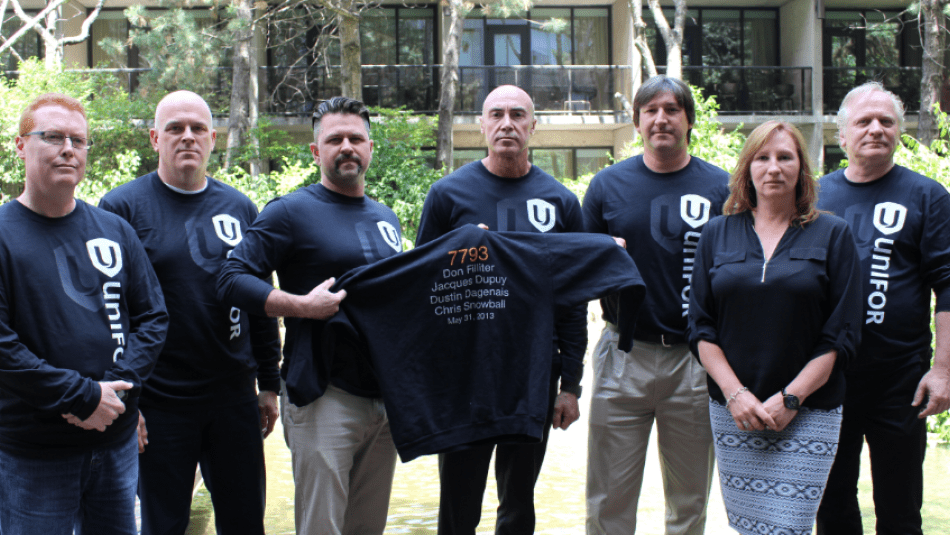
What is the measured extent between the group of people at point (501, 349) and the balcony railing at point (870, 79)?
19.2m

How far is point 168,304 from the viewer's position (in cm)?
346

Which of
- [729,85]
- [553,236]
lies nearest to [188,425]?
[553,236]

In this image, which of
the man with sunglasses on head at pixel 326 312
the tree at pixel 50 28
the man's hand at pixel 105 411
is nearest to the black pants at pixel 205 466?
the man with sunglasses on head at pixel 326 312

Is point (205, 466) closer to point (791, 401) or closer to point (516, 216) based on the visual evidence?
point (516, 216)

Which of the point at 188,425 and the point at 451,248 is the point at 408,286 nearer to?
the point at 451,248

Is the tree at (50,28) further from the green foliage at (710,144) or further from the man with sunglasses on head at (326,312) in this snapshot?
the man with sunglasses on head at (326,312)

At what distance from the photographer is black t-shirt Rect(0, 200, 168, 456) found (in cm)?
278

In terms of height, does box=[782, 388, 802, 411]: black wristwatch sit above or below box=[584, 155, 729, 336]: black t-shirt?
below

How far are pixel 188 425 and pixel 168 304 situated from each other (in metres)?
0.52

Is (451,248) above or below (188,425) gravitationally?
above

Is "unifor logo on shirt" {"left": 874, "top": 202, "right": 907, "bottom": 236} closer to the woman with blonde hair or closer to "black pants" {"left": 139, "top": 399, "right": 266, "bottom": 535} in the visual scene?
the woman with blonde hair

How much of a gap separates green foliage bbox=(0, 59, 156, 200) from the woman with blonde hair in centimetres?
1268

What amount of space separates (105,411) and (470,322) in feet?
4.48

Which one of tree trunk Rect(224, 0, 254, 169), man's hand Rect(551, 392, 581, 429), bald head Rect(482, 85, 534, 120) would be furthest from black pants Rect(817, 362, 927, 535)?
tree trunk Rect(224, 0, 254, 169)
